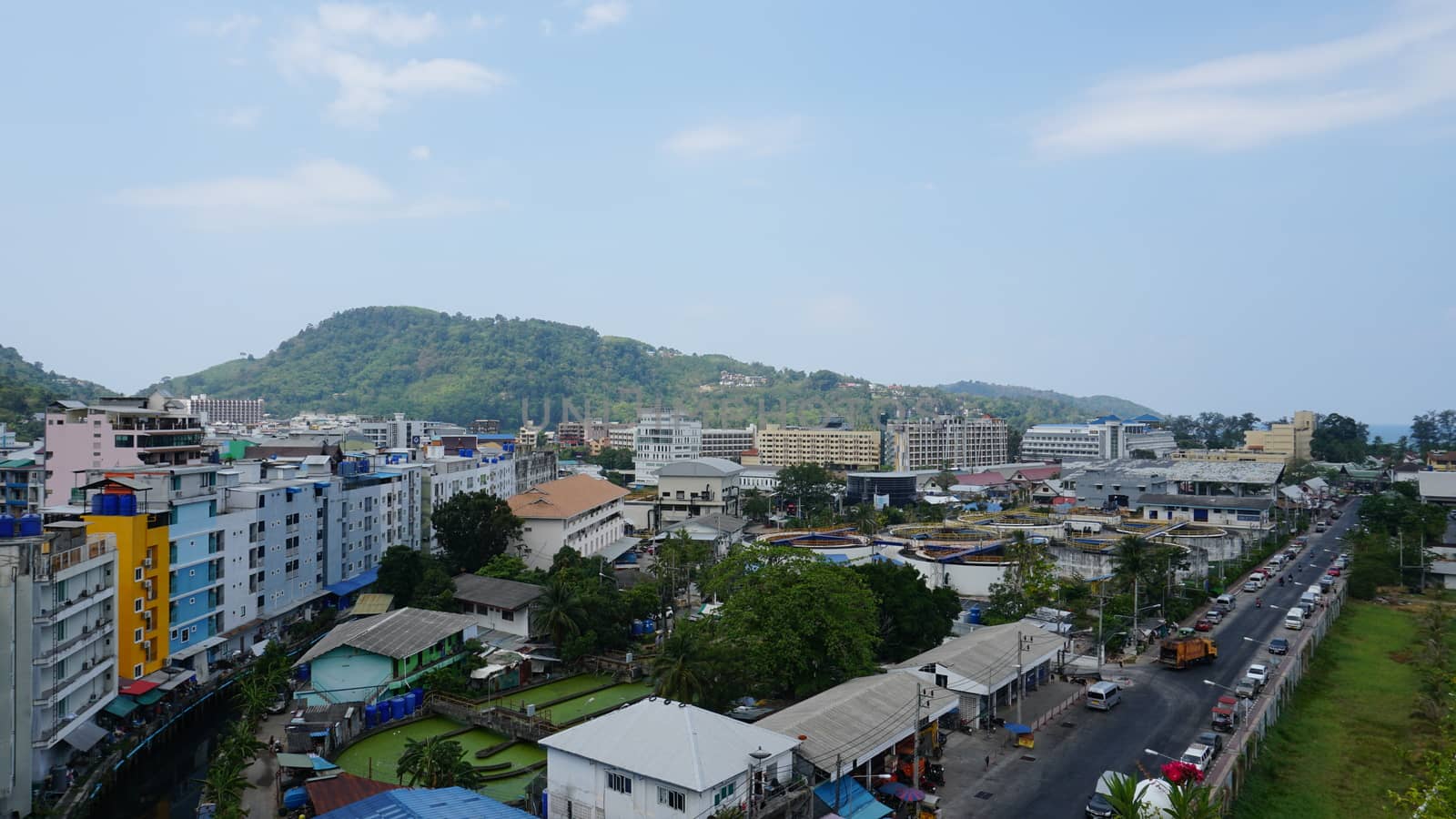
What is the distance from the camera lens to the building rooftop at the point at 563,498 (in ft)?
195

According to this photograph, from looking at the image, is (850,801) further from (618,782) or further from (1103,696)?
(1103,696)

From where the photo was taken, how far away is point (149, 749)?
32.8 meters

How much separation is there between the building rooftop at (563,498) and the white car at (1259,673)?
3799 centimetres

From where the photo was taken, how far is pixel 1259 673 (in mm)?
36531

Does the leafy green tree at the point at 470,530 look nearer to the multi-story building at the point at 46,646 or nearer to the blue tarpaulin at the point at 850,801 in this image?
the multi-story building at the point at 46,646

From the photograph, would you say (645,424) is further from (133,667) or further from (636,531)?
(133,667)

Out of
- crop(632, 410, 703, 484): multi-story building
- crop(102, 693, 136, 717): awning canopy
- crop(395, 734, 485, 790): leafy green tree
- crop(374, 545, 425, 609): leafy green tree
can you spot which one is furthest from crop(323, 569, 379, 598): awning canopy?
crop(632, 410, 703, 484): multi-story building

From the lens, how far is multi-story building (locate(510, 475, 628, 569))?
59125mm

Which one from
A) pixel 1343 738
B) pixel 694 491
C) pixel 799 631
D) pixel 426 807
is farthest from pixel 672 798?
pixel 694 491

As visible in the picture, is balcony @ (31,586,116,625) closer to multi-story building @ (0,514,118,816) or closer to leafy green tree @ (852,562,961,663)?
multi-story building @ (0,514,118,816)

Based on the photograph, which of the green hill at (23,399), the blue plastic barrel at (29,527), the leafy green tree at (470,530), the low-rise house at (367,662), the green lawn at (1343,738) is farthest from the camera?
the green hill at (23,399)

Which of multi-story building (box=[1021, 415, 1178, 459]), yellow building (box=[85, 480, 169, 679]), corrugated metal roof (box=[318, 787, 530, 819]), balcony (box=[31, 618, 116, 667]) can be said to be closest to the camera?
corrugated metal roof (box=[318, 787, 530, 819])

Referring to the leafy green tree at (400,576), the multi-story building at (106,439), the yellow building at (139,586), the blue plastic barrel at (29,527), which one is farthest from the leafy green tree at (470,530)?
the blue plastic barrel at (29,527)

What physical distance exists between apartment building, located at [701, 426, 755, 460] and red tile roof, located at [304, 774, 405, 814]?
11891cm
